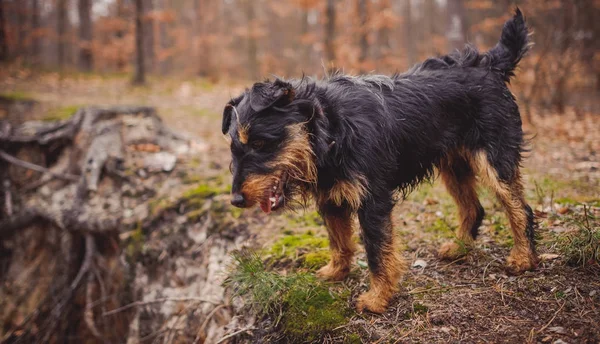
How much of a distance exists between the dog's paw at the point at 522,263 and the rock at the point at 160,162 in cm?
506

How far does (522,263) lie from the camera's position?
3418 millimetres

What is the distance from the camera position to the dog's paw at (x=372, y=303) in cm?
314

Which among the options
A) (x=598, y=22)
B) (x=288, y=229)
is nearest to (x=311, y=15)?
(x=598, y=22)

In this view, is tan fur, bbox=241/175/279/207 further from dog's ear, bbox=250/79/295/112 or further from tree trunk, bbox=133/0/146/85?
tree trunk, bbox=133/0/146/85

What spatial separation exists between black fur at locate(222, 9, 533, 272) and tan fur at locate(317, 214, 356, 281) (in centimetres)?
22

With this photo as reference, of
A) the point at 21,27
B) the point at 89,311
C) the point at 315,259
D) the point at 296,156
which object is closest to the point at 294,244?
the point at 315,259

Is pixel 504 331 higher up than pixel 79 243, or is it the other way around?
pixel 504 331

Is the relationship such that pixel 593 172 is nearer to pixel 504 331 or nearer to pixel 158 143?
pixel 504 331

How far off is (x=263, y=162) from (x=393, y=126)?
1102 mm

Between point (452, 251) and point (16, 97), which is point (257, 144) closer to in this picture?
point (452, 251)

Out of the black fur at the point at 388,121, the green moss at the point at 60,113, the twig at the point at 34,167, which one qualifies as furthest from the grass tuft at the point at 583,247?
the green moss at the point at 60,113

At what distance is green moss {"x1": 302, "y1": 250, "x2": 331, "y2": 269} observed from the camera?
12.9ft

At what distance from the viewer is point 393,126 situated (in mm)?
3221

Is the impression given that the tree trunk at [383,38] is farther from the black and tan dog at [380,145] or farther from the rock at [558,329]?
the rock at [558,329]
